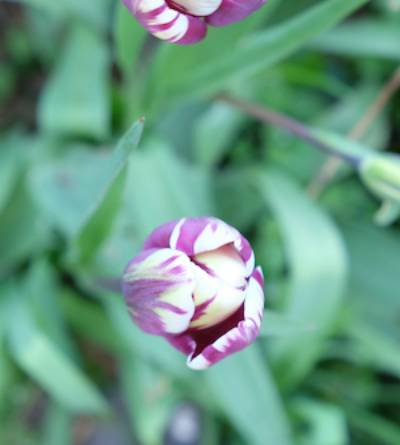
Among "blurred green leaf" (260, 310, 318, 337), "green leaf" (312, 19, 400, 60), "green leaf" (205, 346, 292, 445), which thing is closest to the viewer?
"blurred green leaf" (260, 310, 318, 337)

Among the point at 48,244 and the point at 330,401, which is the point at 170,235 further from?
the point at 330,401

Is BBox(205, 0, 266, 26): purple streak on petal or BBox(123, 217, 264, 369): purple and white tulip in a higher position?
BBox(205, 0, 266, 26): purple streak on petal

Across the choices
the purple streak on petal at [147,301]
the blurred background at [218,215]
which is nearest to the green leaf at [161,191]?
the blurred background at [218,215]

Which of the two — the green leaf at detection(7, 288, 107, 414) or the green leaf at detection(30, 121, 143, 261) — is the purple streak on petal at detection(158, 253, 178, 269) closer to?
the green leaf at detection(30, 121, 143, 261)

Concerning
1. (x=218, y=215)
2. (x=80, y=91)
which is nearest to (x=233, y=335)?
(x=218, y=215)

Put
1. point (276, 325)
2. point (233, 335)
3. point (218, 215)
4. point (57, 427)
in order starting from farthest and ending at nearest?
point (57, 427) → point (218, 215) → point (276, 325) → point (233, 335)

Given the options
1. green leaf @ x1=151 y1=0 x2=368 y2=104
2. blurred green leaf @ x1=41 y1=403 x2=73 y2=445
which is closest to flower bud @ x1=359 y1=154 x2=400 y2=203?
green leaf @ x1=151 y1=0 x2=368 y2=104

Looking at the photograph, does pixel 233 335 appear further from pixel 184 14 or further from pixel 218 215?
pixel 218 215

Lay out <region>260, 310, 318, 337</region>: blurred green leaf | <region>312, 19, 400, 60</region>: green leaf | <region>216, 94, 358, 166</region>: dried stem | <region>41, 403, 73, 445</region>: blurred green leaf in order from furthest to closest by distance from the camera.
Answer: <region>41, 403, 73, 445</region>: blurred green leaf, <region>312, 19, 400, 60</region>: green leaf, <region>216, 94, 358, 166</region>: dried stem, <region>260, 310, 318, 337</region>: blurred green leaf

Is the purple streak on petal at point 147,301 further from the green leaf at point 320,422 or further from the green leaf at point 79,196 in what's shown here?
the green leaf at point 320,422
